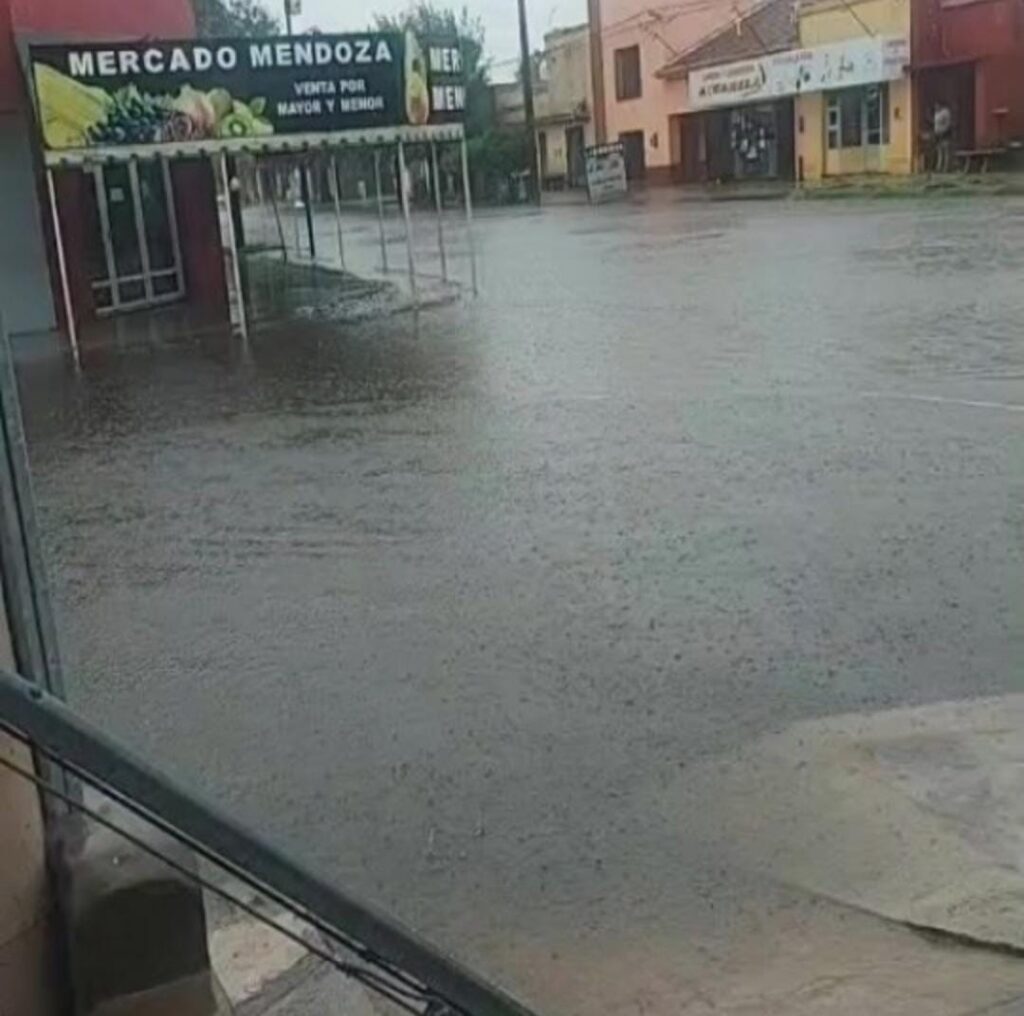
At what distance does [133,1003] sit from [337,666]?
116 inches

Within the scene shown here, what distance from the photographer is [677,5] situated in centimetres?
5197

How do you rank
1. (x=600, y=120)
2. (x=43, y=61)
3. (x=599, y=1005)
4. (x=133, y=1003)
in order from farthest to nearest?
(x=600, y=120) < (x=43, y=61) < (x=599, y=1005) < (x=133, y=1003)

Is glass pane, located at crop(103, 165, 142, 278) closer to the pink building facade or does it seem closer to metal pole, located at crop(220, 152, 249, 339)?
metal pole, located at crop(220, 152, 249, 339)

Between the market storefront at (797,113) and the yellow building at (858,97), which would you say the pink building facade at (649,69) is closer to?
the market storefront at (797,113)

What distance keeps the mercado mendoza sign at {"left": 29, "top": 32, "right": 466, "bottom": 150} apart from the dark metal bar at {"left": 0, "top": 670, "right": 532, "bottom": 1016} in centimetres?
1523

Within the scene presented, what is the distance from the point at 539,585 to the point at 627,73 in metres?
49.7

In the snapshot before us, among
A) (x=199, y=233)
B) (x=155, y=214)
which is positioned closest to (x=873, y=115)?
(x=199, y=233)

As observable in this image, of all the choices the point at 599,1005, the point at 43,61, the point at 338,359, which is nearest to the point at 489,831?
the point at 599,1005

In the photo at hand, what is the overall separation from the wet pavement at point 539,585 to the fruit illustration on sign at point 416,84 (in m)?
4.78

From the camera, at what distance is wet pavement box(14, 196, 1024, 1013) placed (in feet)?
13.4

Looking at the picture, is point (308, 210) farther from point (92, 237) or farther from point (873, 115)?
point (873, 115)

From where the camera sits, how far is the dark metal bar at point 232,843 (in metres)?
1.95

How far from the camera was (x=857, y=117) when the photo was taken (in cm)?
4234

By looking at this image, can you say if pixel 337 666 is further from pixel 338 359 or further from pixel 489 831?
pixel 338 359
